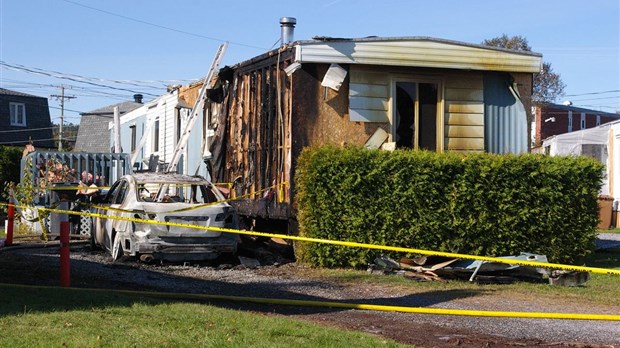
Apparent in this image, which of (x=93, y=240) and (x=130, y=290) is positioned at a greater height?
(x=93, y=240)

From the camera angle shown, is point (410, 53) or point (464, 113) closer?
point (410, 53)

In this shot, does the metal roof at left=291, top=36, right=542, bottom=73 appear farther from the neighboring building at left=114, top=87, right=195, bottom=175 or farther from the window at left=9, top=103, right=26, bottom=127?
the window at left=9, top=103, right=26, bottom=127

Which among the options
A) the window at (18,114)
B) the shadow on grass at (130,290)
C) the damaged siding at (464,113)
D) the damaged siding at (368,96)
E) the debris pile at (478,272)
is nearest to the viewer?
the shadow on grass at (130,290)

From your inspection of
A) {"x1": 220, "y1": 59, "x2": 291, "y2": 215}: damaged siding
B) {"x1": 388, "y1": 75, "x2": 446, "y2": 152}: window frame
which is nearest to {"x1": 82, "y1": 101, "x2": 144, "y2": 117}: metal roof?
{"x1": 220, "y1": 59, "x2": 291, "y2": 215}: damaged siding

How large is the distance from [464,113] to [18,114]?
1865 inches

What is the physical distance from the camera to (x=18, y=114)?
192ft

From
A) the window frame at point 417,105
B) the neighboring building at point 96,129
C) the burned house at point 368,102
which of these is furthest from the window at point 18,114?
the window frame at point 417,105

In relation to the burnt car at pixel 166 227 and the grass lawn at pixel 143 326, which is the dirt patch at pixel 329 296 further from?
the grass lawn at pixel 143 326

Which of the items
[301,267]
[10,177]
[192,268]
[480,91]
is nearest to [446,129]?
[480,91]

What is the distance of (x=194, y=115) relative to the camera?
20547 mm

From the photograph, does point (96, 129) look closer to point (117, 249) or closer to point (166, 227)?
point (117, 249)

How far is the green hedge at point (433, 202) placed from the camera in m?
14.0

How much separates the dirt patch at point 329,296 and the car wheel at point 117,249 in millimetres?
155

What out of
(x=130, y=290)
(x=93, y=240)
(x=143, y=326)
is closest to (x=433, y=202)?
(x=130, y=290)
